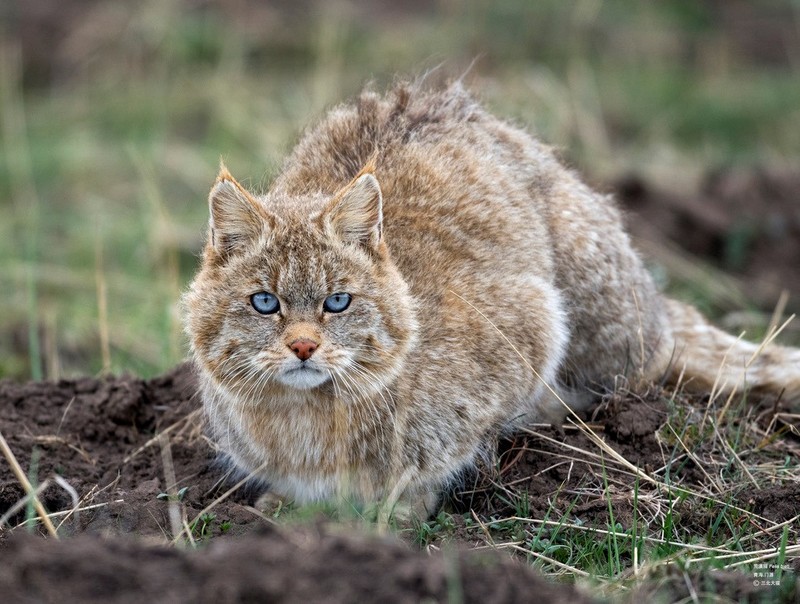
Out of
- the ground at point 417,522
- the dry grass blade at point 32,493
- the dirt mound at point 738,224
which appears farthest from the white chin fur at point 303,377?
the dirt mound at point 738,224

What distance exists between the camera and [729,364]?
231 inches

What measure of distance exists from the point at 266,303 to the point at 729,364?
2.66 metres

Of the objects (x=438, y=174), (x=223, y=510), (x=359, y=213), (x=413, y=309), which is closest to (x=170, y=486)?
(x=223, y=510)

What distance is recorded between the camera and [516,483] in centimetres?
495

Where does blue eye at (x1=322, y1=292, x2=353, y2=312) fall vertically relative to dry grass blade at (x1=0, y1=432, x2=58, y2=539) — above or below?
above

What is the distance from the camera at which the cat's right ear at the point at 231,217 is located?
4.50 meters

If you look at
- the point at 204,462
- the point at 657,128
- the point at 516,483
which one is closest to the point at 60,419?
the point at 204,462

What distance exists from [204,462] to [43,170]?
687 cm

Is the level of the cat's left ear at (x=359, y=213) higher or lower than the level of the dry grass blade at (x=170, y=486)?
higher

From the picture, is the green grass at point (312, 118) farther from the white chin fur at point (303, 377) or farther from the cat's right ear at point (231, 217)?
the cat's right ear at point (231, 217)

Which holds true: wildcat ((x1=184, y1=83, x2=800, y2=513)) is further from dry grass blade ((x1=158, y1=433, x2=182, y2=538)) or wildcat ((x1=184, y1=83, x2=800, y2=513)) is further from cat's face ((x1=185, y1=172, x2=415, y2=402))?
dry grass blade ((x1=158, y1=433, x2=182, y2=538))

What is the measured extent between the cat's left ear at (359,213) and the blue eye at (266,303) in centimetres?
38

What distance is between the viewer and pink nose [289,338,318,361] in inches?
169

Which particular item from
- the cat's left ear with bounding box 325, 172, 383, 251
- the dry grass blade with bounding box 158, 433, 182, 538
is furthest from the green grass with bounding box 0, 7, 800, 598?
the cat's left ear with bounding box 325, 172, 383, 251
